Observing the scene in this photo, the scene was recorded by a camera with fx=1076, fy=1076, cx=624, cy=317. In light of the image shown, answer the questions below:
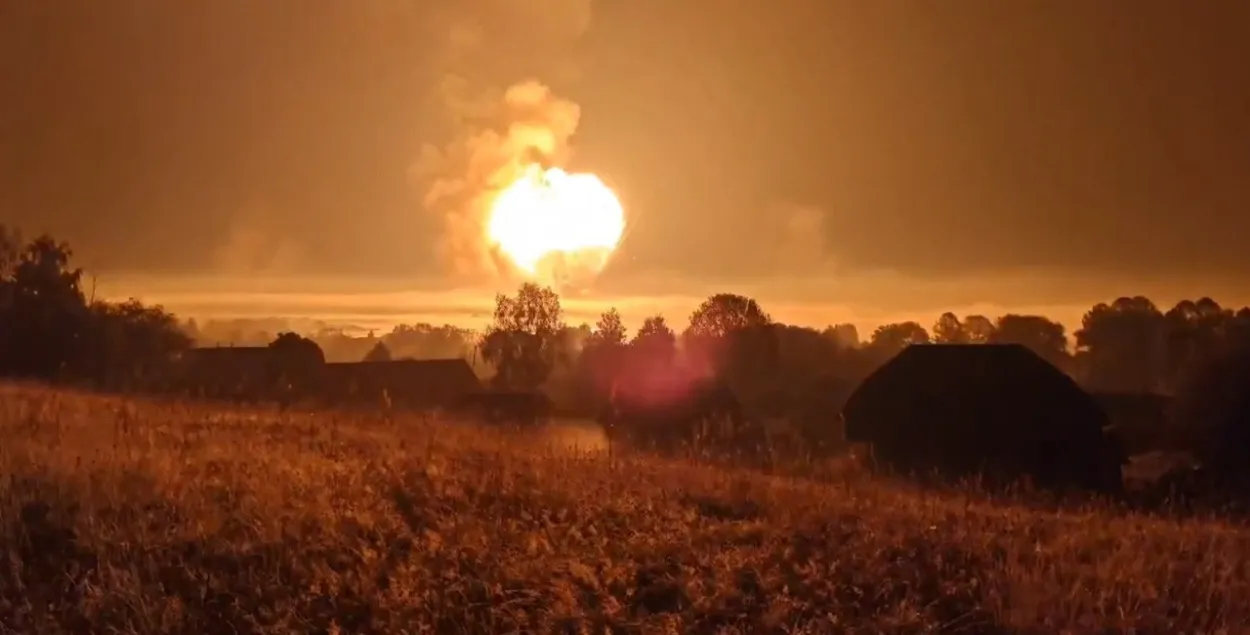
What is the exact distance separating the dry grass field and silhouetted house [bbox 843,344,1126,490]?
19.0 m

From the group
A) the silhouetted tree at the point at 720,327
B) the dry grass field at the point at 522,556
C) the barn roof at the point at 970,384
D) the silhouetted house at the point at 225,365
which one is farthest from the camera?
the silhouetted tree at the point at 720,327

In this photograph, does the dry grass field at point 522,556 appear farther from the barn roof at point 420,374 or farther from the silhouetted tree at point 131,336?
the barn roof at point 420,374

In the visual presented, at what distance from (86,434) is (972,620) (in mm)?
9492

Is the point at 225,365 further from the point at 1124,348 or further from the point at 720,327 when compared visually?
the point at 1124,348

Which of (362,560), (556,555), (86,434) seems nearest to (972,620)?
(556,555)

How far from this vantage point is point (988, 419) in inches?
1195

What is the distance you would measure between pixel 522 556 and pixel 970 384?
2586 cm

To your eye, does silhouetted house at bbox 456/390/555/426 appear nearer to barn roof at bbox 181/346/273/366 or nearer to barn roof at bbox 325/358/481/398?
barn roof at bbox 325/358/481/398

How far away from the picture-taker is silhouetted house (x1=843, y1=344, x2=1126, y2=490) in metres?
29.7

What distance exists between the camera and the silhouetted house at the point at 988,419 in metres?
29.7

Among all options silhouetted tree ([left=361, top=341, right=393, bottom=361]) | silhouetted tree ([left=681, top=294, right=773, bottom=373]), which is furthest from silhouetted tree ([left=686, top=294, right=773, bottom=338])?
silhouetted tree ([left=361, top=341, right=393, bottom=361])

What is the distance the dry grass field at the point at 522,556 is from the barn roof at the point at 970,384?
2033 centimetres

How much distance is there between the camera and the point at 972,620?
7.27m

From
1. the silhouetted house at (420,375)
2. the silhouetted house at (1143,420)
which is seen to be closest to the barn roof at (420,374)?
the silhouetted house at (420,375)
